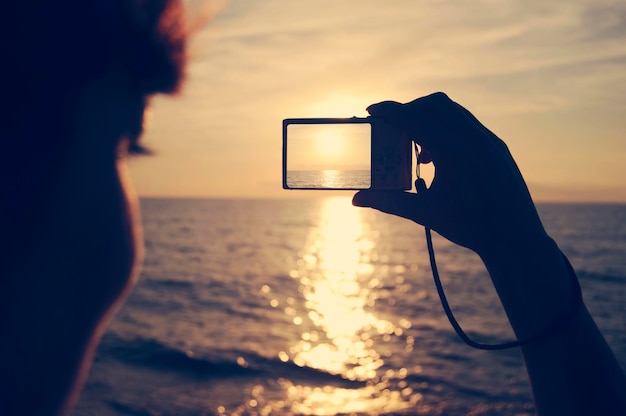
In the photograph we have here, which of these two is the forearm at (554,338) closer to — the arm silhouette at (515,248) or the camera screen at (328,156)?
the arm silhouette at (515,248)

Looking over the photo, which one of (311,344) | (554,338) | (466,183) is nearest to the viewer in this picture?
(554,338)

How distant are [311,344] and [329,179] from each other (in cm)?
1585

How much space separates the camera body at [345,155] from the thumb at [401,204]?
0.92ft

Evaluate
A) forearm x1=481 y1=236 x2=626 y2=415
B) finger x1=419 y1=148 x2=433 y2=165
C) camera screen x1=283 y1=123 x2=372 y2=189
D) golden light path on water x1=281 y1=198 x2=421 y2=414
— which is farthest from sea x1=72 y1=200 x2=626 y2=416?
forearm x1=481 y1=236 x2=626 y2=415

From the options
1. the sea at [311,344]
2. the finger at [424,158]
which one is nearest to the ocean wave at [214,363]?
the sea at [311,344]

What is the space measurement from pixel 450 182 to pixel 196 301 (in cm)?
2404

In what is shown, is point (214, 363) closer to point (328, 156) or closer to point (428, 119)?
point (328, 156)

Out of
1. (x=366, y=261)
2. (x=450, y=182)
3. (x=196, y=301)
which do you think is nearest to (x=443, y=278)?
(x=366, y=261)

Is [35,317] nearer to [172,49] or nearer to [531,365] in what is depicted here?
[172,49]

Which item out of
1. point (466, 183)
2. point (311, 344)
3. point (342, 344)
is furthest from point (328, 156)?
point (342, 344)

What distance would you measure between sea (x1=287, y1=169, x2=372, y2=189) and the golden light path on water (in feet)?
10.3

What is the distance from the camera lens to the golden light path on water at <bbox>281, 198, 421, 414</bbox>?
12.4 meters

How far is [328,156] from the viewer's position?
2.14 meters

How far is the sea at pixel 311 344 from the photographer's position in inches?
485
